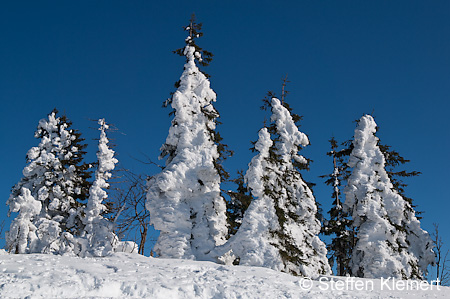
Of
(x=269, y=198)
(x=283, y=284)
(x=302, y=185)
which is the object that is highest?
(x=302, y=185)

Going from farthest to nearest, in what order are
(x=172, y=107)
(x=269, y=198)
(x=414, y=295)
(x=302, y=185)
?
(x=302, y=185), (x=172, y=107), (x=269, y=198), (x=414, y=295)

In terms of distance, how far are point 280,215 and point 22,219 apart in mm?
12883

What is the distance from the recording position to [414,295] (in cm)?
1362

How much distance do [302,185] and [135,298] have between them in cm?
1371

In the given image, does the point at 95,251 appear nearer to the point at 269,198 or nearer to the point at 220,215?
the point at 220,215

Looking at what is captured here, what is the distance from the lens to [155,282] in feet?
34.7

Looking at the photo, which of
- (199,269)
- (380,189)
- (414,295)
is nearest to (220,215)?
(199,269)

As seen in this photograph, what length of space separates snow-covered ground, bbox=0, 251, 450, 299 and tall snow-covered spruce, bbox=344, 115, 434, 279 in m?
6.11

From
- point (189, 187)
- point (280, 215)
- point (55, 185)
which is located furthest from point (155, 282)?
point (55, 185)

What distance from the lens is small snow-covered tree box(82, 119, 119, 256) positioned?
66.8 ft

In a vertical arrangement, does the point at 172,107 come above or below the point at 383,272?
above

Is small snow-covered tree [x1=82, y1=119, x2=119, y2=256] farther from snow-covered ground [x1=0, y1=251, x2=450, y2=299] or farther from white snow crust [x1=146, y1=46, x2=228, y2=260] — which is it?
snow-covered ground [x1=0, y1=251, x2=450, y2=299]

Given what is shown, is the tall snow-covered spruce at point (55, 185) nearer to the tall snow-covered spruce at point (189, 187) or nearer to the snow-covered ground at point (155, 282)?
the tall snow-covered spruce at point (189, 187)

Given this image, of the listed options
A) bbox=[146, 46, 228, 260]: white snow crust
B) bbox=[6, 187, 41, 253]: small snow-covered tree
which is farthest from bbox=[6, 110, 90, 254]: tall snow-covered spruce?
bbox=[146, 46, 228, 260]: white snow crust
